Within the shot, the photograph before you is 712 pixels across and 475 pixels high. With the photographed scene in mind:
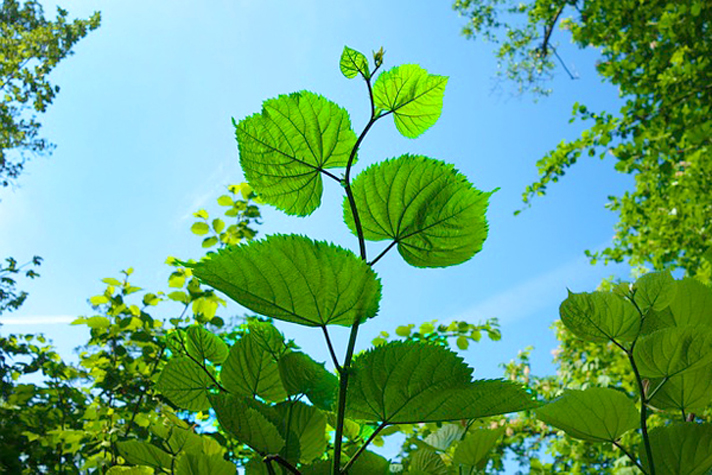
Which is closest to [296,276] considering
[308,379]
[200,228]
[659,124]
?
[308,379]

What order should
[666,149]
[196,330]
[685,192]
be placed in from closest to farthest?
1. [196,330]
2. [666,149]
3. [685,192]

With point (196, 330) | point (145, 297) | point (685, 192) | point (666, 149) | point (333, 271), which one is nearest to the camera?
point (333, 271)

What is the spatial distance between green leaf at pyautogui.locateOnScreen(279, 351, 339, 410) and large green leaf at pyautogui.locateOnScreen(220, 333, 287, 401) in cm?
4

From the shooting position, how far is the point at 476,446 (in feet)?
1.36

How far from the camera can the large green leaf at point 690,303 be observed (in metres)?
0.38

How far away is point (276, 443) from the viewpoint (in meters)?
0.29

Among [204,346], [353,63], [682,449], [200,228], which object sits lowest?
[682,449]

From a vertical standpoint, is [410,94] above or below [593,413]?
above

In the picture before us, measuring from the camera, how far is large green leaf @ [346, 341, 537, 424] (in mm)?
278

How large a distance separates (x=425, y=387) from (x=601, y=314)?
14 cm

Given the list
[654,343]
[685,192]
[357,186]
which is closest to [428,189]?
[357,186]

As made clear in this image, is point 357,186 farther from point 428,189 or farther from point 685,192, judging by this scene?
point 685,192

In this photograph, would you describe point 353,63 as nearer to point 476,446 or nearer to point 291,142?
point 291,142

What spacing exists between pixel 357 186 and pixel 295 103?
7 centimetres
